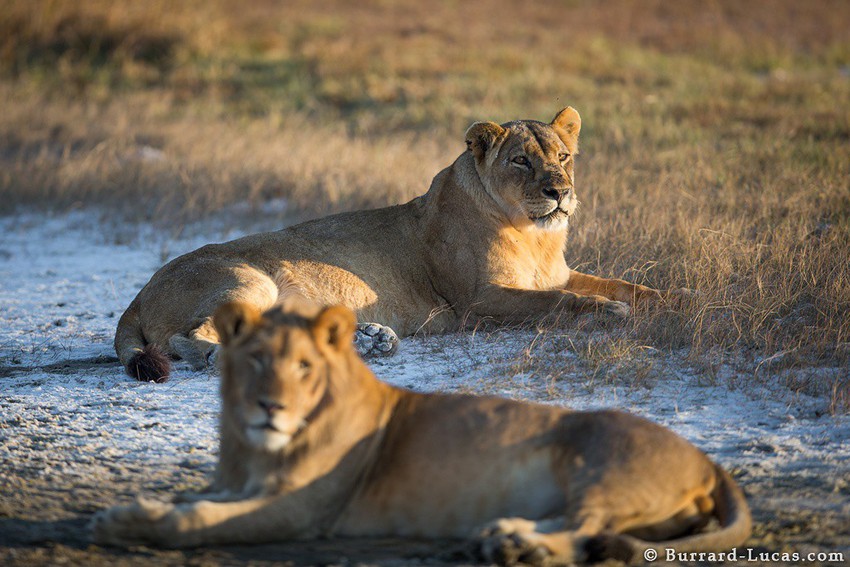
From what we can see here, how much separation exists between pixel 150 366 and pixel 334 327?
86.0 inches

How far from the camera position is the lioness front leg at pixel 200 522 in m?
2.99

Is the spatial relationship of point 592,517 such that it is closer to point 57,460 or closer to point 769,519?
point 769,519

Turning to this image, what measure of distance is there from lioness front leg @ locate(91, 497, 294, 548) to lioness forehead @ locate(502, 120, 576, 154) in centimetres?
331

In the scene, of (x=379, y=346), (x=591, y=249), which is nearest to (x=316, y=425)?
(x=379, y=346)

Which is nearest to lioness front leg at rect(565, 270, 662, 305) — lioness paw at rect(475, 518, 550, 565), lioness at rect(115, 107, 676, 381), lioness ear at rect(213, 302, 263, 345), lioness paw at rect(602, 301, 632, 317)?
lioness at rect(115, 107, 676, 381)

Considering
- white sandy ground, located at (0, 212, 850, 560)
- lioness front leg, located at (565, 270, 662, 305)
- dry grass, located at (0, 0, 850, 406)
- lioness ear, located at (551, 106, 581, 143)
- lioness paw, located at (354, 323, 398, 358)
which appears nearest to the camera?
white sandy ground, located at (0, 212, 850, 560)

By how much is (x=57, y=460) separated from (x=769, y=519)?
2543 mm

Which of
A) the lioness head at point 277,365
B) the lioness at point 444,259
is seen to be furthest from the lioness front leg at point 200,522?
the lioness at point 444,259

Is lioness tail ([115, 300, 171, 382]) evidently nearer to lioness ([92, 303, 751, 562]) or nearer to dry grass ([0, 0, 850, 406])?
lioness ([92, 303, 751, 562])

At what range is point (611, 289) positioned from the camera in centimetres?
607

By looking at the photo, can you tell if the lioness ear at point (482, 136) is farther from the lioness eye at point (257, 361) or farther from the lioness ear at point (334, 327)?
the lioness eye at point (257, 361)

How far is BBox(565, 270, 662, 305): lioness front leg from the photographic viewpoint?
19.3 feet

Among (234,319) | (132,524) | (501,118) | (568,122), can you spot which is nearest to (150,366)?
(132,524)

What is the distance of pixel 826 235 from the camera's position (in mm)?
6676
